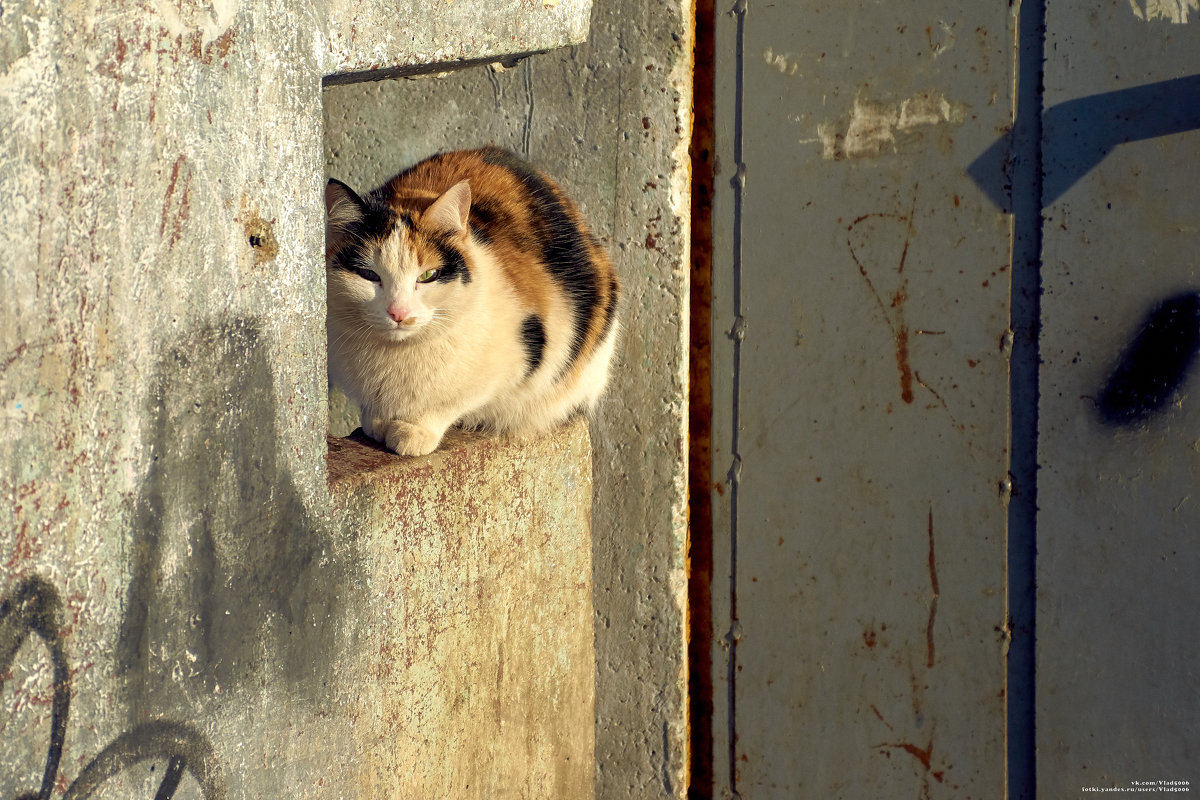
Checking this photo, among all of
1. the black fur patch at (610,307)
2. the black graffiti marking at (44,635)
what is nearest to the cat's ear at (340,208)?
the black fur patch at (610,307)

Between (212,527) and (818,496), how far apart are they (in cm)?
175

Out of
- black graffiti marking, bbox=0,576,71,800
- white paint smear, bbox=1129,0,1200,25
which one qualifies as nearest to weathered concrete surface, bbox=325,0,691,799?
white paint smear, bbox=1129,0,1200,25

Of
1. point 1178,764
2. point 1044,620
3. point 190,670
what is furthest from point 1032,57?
point 190,670

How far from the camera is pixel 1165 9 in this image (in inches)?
92.7

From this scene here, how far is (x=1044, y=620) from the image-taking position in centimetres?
261

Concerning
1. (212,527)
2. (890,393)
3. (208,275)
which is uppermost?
(208,275)

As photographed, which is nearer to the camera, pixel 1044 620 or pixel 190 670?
pixel 190 670

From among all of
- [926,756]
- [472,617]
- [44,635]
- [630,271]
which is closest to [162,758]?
[44,635]

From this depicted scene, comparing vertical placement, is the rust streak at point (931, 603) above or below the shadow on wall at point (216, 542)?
below

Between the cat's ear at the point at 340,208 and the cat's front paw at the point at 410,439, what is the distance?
1.43 feet

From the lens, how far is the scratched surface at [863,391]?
2.59 m

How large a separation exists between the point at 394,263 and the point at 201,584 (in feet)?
2.74

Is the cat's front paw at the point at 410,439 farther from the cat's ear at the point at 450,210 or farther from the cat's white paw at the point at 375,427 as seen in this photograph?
the cat's ear at the point at 450,210

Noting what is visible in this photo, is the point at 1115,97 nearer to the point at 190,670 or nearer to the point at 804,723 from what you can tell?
the point at 804,723
